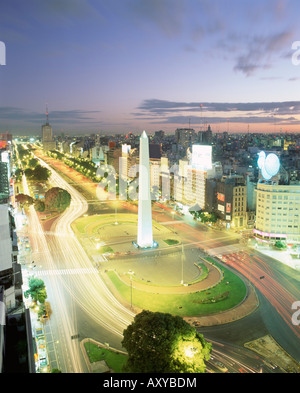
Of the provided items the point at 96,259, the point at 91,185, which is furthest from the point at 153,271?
the point at 91,185

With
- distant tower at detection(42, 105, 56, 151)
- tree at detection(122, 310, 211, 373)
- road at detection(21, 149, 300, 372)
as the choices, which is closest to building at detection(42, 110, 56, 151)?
distant tower at detection(42, 105, 56, 151)

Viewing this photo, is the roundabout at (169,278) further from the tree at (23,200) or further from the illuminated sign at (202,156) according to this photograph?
the tree at (23,200)

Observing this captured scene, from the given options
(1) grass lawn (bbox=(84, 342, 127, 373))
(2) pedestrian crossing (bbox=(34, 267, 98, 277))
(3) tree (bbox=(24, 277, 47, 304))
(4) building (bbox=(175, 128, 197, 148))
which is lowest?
(1) grass lawn (bbox=(84, 342, 127, 373))

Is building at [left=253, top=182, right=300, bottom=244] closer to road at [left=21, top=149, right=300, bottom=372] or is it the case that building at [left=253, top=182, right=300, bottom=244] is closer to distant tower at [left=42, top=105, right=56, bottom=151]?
road at [left=21, top=149, right=300, bottom=372]

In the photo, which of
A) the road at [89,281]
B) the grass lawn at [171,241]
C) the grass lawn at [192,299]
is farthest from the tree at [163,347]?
the grass lawn at [171,241]

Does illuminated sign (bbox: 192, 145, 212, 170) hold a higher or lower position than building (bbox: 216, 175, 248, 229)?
higher

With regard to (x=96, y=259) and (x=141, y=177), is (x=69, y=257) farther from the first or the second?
(x=141, y=177)
